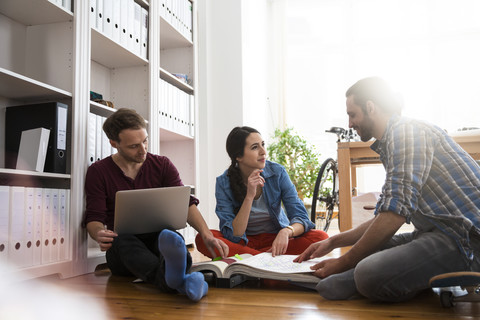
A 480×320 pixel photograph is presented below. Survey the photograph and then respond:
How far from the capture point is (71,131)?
2.16 metres

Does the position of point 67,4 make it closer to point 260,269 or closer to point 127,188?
point 127,188

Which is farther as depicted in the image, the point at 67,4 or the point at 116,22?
the point at 116,22

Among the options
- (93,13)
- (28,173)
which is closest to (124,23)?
(93,13)

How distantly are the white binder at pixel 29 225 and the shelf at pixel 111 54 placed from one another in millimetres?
915

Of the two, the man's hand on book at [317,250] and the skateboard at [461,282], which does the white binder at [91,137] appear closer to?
the man's hand on book at [317,250]

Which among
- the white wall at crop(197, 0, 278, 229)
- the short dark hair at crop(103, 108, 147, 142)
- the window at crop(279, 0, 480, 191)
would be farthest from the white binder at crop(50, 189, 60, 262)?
the window at crop(279, 0, 480, 191)

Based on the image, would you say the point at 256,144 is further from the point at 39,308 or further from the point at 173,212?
the point at 39,308

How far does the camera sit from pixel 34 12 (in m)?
2.14

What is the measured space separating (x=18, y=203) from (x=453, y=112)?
194 inches

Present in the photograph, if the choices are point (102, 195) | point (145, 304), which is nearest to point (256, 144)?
point (102, 195)

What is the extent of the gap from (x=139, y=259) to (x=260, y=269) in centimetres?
50

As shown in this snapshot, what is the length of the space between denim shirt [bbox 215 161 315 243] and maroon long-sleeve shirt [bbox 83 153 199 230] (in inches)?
6.2

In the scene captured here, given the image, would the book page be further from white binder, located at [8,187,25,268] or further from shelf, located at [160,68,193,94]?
shelf, located at [160,68,193,94]

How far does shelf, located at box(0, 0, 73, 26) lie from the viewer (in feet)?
6.73
